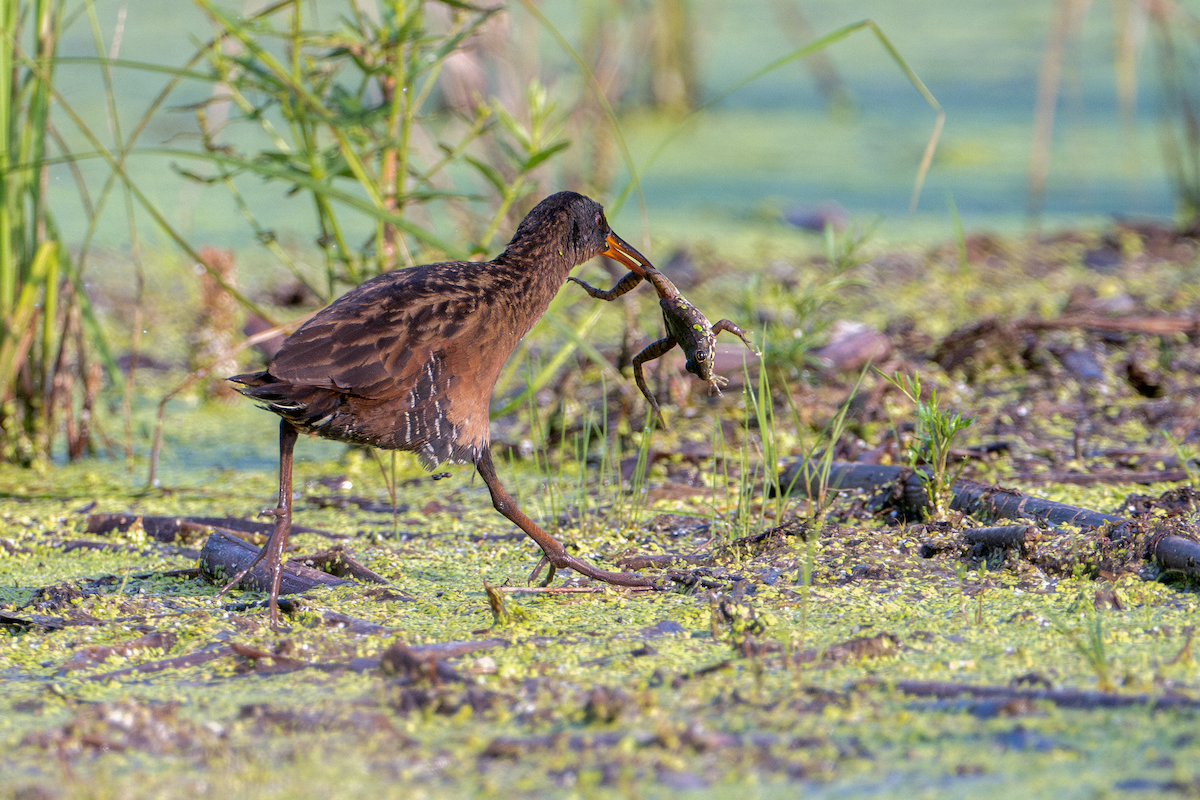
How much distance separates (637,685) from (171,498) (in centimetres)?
211

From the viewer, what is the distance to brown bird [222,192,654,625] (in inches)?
104

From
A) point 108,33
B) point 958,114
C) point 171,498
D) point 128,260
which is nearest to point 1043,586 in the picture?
point 171,498

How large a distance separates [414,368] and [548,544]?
523mm

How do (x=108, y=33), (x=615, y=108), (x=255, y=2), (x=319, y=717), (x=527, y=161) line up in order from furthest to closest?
(x=108, y=33) → (x=615, y=108) → (x=255, y=2) → (x=527, y=161) → (x=319, y=717)

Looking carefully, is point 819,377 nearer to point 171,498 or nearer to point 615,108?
point 171,498

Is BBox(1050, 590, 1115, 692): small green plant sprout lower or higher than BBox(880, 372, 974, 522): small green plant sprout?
lower

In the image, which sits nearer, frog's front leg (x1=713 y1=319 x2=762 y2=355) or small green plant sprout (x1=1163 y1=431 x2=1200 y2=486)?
frog's front leg (x1=713 y1=319 x2=762 y2=355)

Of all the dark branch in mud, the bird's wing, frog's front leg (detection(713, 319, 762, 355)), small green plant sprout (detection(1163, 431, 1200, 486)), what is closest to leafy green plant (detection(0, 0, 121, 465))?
the dark branch in mud

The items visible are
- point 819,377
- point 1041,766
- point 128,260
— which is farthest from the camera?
point 128,260

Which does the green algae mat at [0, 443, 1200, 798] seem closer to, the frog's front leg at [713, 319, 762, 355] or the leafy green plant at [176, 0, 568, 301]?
the frog's front leg at [713, 319, 762, 355]

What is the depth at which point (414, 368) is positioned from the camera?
8.85 feet

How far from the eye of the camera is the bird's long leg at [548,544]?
2.80 metres

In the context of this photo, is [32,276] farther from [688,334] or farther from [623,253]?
[688,334]

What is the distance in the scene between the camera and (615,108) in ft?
30.6
